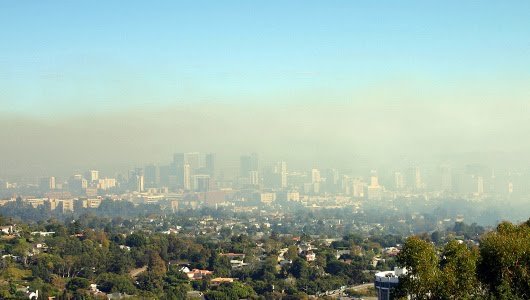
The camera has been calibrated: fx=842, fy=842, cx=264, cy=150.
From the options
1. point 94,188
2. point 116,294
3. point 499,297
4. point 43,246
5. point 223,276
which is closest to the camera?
point 499,297

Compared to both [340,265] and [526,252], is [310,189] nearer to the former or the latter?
[340,265]

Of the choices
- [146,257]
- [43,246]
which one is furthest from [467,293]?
[43,246]

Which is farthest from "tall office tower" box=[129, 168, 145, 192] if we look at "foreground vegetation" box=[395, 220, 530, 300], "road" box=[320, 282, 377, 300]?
"foreground vegetation" box=[395, 220, 530, 300]

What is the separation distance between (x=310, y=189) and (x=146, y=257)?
6950 cm

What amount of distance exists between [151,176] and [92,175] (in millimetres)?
6768

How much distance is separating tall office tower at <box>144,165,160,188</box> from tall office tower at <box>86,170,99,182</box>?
561 cm

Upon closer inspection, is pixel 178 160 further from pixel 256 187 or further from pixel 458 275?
pixel 458 275

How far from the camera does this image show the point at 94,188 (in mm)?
94562

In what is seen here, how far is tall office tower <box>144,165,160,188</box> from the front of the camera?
97062mm

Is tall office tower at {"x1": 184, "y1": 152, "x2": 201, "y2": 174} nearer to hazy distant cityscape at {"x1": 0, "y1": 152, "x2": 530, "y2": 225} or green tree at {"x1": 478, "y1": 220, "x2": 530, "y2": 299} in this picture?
hazy distant cityscape at {"x1": 0, "y1": 152, "x2": 530, "y2": 225}

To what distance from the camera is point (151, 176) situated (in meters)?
98.1

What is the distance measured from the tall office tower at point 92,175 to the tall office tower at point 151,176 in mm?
5606

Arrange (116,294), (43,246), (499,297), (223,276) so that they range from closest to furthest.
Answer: (499,297) → (116,294) → (223,276) → (43,246)

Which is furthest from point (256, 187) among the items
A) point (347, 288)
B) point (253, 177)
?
point (347, 288)
